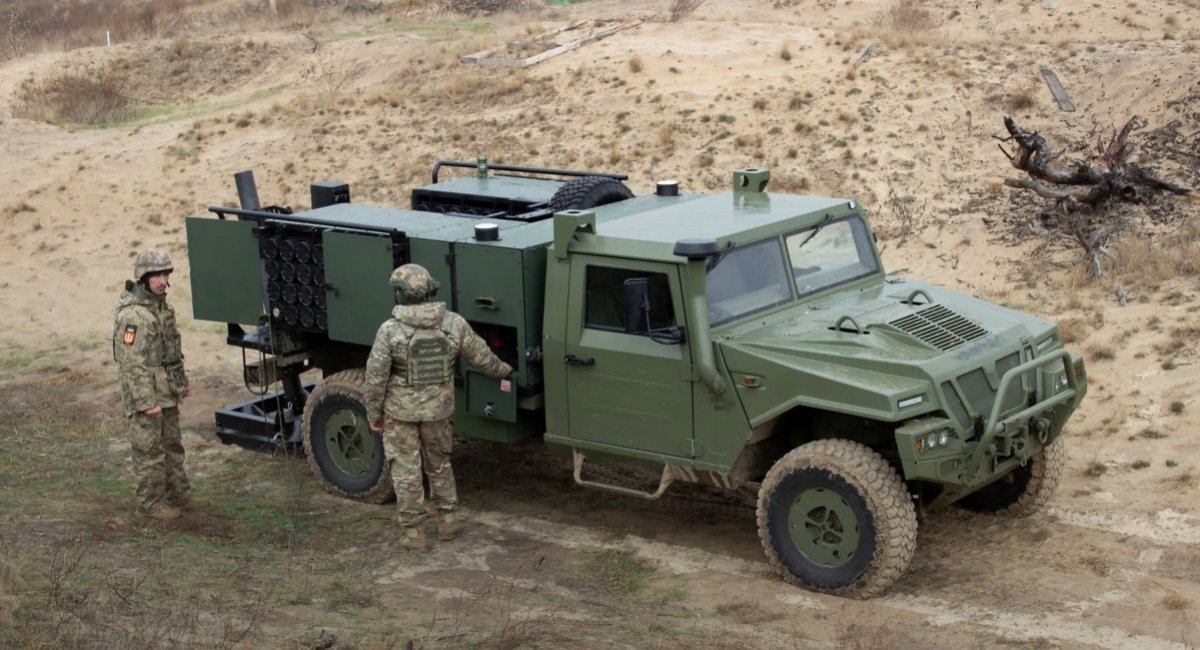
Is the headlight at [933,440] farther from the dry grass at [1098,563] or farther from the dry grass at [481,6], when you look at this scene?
the dry grass at [481,6]

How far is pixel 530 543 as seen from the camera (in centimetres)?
922

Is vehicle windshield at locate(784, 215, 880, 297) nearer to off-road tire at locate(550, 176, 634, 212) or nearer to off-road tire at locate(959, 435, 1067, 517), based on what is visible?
off-road tire at locate(959, 435, 1067, 517)

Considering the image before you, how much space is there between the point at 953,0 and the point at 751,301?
63.1 ft

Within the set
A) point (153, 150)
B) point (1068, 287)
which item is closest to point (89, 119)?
point (153, 150)

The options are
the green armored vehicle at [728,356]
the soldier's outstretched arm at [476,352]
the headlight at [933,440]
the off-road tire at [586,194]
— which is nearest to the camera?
the headlight at [933,440]

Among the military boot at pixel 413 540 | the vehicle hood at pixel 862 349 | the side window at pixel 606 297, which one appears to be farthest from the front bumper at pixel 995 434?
the military boot at pixel 413 540

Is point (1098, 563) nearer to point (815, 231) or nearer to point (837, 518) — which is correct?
point (837, 518)

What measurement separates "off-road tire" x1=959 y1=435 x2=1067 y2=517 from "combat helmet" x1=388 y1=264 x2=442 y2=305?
3.67 metres

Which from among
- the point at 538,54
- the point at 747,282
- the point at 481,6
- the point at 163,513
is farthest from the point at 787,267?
the point at 481,6

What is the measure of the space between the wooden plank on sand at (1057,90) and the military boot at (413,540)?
11773 mm

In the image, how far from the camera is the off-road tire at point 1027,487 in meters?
8.93

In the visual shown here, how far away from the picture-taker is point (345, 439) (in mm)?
10125

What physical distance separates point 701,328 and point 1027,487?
2.43m

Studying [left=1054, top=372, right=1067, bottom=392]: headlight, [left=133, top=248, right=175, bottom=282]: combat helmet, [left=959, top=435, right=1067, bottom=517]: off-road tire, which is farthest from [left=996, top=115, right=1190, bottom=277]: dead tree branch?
[left=133, top=248, right=175, bottom=282]: combat helmet
